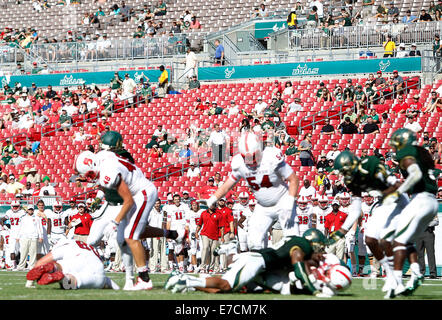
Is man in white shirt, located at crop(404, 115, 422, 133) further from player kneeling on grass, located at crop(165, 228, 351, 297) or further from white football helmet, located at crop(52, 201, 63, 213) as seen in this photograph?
player kneeling on grass, located at crop(165, 228, 351, 297)

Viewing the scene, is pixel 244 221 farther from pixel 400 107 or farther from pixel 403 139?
pixel 403 139

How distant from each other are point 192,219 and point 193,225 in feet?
0.42

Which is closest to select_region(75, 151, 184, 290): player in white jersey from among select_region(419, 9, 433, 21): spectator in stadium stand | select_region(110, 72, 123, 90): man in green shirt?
select_region(419, 9, 433, 21): spectator in stadium stand

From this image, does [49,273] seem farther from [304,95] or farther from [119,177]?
[304,95]

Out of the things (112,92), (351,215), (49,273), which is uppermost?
(351,215)

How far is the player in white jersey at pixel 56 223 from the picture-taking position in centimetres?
1877

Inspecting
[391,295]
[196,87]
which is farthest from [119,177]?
[196,87]

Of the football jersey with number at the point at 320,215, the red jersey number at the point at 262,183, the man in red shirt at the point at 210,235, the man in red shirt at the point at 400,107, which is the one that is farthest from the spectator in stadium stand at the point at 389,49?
the red jersey number at the point at 262,183

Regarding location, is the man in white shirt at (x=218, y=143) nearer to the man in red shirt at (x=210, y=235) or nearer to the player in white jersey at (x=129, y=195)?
the man in red shirt at (x=210, y=235)

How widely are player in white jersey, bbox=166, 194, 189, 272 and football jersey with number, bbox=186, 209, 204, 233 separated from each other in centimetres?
7

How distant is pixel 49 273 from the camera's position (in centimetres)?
1056

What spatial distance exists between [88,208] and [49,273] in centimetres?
755

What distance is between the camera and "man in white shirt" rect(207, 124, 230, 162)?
24016mm

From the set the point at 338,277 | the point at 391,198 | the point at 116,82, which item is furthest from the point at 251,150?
the point at 116,82
